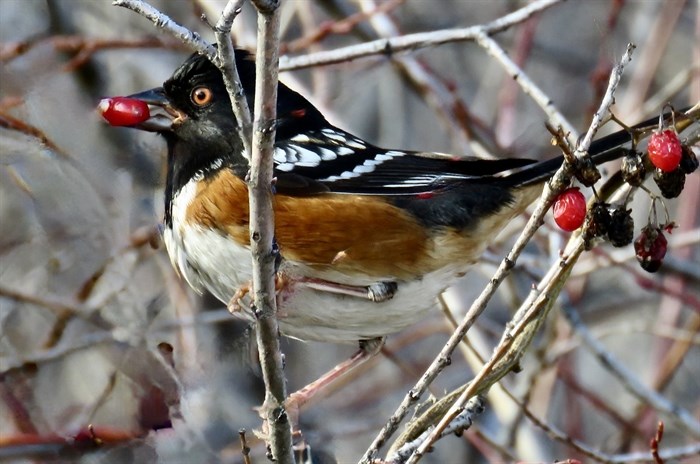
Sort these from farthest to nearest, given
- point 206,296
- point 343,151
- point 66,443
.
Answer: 1. point 206,296
2. point 343,151
3. point 66,443

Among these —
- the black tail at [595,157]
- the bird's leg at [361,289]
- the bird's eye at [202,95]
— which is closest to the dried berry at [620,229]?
the black tail at [595,157]

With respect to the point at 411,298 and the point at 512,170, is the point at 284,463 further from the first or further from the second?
the point at 512,170

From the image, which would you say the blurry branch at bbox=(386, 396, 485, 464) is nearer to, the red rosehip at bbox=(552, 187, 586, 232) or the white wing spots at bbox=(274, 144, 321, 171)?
the red rosehip at bbox=(552, 187, 586, 232)

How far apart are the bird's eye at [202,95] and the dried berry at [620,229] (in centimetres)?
145

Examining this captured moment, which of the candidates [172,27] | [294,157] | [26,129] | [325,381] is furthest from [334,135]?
[172,27]

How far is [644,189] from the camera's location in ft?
6.62

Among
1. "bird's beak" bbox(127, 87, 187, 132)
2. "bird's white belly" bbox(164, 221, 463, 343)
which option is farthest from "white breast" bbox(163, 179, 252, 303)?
"bird's beak" bbox(127, 87, 187, 132)

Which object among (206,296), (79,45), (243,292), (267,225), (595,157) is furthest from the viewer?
(206,296)

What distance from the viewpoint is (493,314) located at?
19.1 feet

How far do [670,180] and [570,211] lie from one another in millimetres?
212

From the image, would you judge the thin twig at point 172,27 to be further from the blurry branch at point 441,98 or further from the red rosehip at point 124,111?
the blurry branch at point 441,98

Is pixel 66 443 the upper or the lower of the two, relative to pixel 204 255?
lower

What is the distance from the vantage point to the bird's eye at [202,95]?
3129mm

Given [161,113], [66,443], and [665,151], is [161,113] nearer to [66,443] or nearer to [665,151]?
[66,443]
